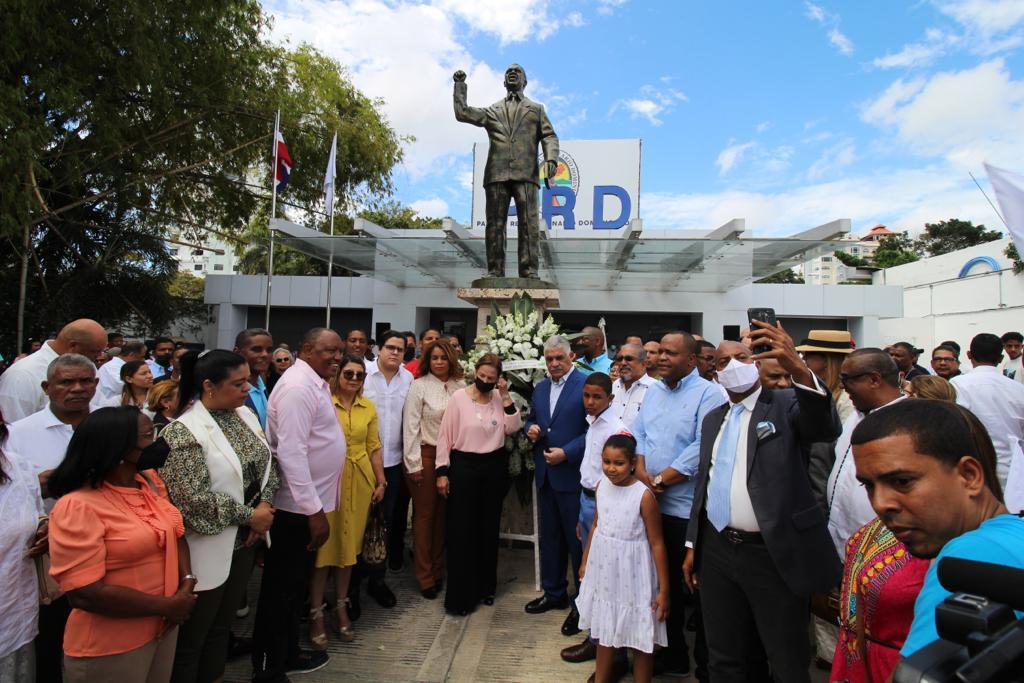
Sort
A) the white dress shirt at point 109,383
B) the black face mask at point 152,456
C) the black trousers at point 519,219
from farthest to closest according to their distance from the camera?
the black trousers at point 519,219 < the white dress shirt at point 109,383 < the black face mask at point 152,456

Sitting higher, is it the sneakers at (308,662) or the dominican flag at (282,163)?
the dominican flag at (282,163)

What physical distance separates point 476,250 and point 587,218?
10.5 m

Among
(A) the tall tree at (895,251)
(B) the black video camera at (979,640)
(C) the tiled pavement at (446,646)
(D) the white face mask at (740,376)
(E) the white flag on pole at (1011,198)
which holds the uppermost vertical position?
(A) the tall tree at (895,251)

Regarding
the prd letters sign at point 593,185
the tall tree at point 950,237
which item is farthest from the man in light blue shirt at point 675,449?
the tall tree at point 950,237

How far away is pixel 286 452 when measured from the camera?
10.2 ft

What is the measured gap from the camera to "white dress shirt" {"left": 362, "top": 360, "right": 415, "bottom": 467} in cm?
454

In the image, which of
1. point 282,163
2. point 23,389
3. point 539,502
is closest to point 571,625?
point 539,502

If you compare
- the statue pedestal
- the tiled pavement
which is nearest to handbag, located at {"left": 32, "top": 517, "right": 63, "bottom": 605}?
the tiled pavement

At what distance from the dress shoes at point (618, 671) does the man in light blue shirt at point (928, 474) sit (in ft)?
7.07

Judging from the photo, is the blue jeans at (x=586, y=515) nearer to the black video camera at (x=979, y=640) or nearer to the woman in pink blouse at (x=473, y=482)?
the woman in pink blouse at (x=473, y=482)

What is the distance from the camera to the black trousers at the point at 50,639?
2598 mm

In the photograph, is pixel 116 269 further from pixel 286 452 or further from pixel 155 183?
pixel 286 452

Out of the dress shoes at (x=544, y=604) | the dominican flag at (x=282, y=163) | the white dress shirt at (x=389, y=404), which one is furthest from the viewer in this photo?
the dominican flag at (x=282, y=163)

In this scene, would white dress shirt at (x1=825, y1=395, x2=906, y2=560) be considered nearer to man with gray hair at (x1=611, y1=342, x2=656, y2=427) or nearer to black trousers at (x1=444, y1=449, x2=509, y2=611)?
man with gray hair at (x1=611, y1=342, x2=656, y2=427)
